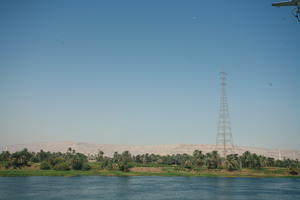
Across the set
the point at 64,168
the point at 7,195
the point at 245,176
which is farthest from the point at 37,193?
the point at 245,176

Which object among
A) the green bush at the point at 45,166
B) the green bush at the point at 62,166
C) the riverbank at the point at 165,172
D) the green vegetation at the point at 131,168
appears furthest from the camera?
the green bush at the point at 45,166

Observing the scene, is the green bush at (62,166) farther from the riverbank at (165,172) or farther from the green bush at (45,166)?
the riverbank at (165,172)

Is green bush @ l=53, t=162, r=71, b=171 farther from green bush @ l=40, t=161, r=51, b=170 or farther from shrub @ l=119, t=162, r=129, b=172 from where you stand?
shrub @ l=119, t=162, r=129, b=172

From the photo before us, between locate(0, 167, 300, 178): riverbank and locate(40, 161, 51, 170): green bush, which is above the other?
locate(40, 161, 51, 170): green bush

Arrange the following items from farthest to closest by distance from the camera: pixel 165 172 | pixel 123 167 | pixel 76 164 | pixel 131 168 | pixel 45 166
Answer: pixel 131 168 < pixel 165 172 < pixel 123 167 < pixel 76 164 < pixel 45 166

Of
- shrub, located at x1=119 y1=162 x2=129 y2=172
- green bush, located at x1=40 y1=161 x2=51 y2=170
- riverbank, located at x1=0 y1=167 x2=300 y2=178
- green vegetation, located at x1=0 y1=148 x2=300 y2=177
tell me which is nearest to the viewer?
riverbank, located at x1=0 y1=167 x2=300 y2=178

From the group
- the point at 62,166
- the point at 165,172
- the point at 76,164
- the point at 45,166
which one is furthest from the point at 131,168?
the point at 45,166

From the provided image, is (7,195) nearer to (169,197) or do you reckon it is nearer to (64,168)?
(169,197)

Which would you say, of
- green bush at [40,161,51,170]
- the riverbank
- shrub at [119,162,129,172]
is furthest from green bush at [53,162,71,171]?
shrub at [119,162,129,172]

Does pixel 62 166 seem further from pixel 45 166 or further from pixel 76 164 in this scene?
pixel 45 166

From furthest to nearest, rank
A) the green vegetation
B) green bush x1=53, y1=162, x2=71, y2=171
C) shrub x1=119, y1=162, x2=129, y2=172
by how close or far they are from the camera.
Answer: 1. shrub x1=119, y1=162, x2=129, y2=172
2. green bush x1=53, y1=162, x2=71, y2=171
3. the green vegetation

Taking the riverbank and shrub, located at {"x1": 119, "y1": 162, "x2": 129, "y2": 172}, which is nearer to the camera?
the riverbank

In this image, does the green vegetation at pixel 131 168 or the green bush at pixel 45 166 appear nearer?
the green vegetation at pixel 131 168

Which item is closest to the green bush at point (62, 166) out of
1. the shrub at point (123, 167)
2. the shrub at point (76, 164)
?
the shrub at point (76, 164)
